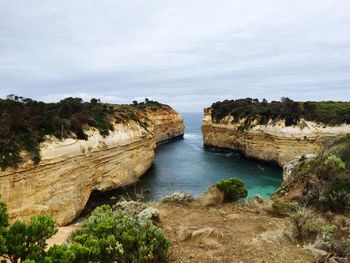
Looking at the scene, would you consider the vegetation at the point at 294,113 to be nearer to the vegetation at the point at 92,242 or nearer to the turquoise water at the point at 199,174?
the turquoise water at the point at 199,174

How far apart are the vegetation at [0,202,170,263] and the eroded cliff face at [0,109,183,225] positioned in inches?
277

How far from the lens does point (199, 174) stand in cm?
3856

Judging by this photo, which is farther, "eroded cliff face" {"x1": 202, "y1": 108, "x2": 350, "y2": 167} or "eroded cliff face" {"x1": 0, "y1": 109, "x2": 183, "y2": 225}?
"eroded cliff face" {"x1": 202, "y1": 108, "x2": 350, "y2": 167}

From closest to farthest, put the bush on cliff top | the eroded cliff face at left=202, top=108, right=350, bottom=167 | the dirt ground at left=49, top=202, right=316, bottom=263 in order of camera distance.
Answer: the dirt ground at left=49, top=202, right=316, bottom=263 → the bush on cliff top → the eroded cliff face at left=202, top=108, right=350, bottom=167

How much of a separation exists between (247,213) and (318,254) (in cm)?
454

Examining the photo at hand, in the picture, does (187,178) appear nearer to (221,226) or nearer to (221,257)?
(221,226)

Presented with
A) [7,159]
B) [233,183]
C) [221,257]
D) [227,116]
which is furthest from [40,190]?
[227,116]

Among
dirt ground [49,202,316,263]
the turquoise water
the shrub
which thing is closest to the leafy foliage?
the shrub

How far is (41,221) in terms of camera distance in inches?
264

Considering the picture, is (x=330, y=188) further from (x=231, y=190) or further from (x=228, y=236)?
(x=228, y=236)

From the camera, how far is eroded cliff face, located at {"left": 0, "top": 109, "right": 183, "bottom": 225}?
64.1ft

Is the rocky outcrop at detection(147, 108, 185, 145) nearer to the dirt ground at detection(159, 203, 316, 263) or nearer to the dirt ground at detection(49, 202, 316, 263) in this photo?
the dirt ground at detection(49, 202, 316, 263)

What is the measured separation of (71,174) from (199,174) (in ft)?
58.0

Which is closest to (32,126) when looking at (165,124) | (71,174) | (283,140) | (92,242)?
(71,174)
